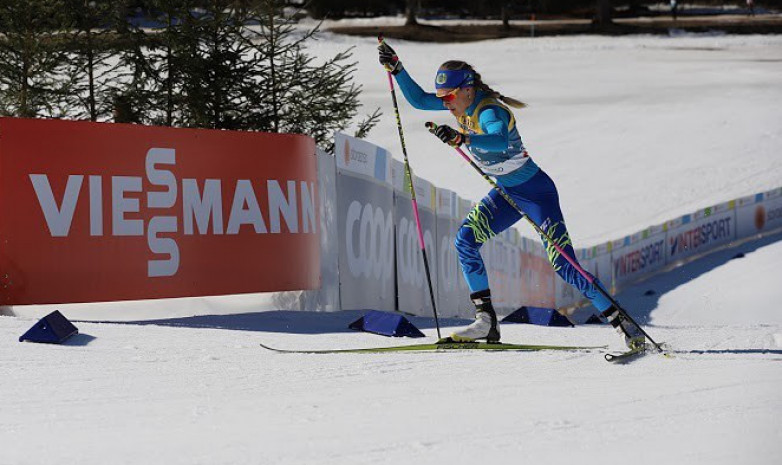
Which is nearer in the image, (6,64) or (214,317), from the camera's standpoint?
(214,317)

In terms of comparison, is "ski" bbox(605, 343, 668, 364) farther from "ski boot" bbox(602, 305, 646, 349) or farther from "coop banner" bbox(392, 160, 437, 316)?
"coop banner" bbox(392, 160, 437, 316)

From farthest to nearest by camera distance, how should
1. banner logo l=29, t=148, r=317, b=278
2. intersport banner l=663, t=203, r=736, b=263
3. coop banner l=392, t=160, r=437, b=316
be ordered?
intersport banner l=663, t=203, r=736, b=263 → coop banner l=392, t=160, r=437, b=316 → banner logo l=29, t=148, r=317, b=278

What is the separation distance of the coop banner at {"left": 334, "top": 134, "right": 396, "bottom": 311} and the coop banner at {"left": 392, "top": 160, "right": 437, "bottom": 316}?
218 mm

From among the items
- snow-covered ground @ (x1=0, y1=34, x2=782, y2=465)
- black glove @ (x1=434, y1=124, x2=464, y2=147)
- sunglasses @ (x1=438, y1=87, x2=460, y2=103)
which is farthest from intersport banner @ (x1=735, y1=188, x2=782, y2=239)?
black glove @ (x1=434, y1=124, x2=464, y2=147)

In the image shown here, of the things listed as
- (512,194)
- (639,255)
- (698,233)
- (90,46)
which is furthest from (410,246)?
(698,233)

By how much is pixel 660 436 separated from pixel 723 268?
15961 millimetres

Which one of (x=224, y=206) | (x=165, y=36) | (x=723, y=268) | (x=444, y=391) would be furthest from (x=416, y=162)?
(x=444, y=391)

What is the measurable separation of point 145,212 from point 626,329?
→ 348 centimetres

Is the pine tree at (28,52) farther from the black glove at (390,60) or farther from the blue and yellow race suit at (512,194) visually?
the blue and yellow race suit at (512,194)

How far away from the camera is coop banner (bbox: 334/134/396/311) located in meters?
9.83

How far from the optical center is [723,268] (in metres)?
18.9

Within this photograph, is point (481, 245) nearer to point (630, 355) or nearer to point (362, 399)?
point (630, 355)

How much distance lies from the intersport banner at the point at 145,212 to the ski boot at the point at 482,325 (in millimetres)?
2384

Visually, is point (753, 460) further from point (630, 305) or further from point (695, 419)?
point (630, 305)
